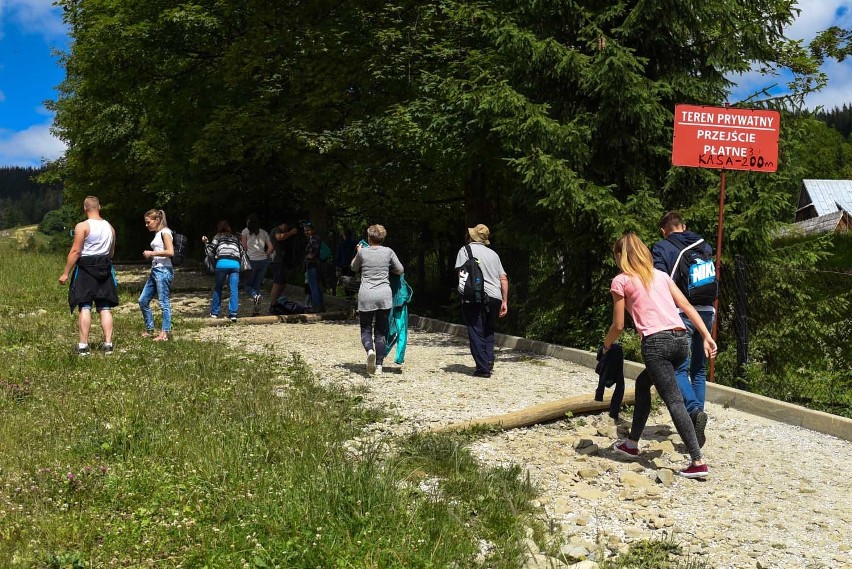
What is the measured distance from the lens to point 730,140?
938 cm

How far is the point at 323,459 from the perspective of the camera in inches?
222

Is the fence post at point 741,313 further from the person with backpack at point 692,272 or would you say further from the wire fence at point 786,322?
the person with backpack at point 692,272

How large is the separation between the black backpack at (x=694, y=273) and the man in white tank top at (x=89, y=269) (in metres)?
6.58

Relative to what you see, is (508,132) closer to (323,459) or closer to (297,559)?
(323,459)

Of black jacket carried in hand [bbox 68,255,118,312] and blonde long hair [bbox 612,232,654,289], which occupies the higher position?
blonde long hair [bbox 612,232,654,289]

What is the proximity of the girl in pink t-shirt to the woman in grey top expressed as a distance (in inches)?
153

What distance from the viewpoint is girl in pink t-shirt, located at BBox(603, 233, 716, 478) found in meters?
6.07

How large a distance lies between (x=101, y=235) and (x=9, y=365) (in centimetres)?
183

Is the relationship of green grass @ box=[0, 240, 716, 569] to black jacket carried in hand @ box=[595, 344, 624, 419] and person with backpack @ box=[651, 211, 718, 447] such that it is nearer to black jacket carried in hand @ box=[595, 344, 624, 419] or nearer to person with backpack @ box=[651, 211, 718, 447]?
black jacket carried in hand @ box=[595, 344, 624, 419]

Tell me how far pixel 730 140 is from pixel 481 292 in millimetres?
3351

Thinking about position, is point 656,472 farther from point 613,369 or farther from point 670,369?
point 613,369

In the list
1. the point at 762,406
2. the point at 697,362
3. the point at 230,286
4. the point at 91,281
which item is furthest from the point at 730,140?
the point at 230,286

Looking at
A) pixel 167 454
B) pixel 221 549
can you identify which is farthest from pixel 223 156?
pixel 221 549

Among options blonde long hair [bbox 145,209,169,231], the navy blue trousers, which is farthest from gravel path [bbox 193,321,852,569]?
blonde long hair [bbox 145,209,169,231]
